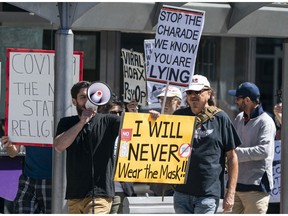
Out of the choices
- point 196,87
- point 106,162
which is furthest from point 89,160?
point 196,87

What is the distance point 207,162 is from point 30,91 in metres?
1.85

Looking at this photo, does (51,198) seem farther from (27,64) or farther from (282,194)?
(282,194)

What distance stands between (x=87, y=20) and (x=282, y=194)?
3.42 m

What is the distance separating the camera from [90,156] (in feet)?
24.5

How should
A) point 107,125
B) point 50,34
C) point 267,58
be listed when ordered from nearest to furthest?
point 107,125 → point 50,34 → point 267,58

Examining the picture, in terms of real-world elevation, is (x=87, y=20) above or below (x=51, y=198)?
above

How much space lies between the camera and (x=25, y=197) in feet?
27.4

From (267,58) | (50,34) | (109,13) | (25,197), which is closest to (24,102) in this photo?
(25,197)

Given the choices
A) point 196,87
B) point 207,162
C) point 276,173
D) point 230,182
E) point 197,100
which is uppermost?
point 196,87

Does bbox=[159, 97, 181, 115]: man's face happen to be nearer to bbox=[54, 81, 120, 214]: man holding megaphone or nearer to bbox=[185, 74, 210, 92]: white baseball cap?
bbox=[185, 74, 210, 92]: white baseball cap

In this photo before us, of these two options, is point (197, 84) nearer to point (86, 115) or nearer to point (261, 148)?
point (86, 115)

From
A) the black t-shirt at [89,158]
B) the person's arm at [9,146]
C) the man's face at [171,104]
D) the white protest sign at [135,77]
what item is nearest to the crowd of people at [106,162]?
the black t-shirt at [89,158]

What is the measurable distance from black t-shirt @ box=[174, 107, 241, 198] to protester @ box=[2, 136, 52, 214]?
1.30 metres

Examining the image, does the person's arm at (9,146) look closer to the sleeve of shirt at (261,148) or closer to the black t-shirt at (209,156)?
the black t-shirt at (209,156)
